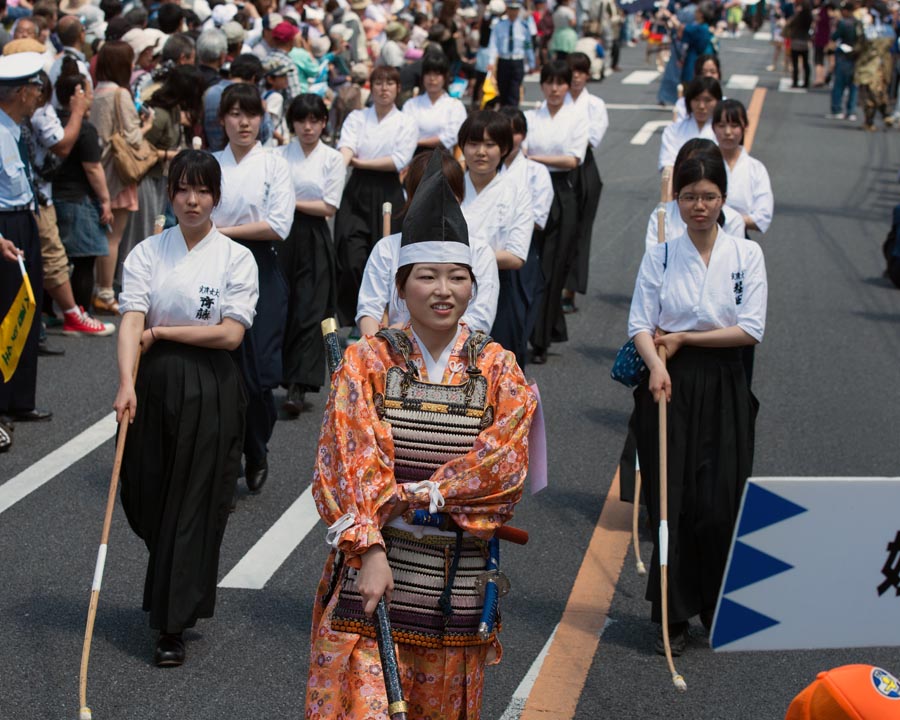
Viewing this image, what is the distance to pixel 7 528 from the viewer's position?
7.18 metres

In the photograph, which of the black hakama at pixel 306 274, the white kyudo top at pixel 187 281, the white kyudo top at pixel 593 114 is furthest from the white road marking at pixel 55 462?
the white kyudo top at pixel 593 114

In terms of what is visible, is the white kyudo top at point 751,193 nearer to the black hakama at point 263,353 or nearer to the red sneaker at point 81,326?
the black hakama at point 263,353

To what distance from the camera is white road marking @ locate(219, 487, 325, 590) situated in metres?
6.63

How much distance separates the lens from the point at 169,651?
5762 mm

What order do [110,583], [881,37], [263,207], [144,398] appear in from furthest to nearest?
[881,37], [263,207], [110,583], [144,398]

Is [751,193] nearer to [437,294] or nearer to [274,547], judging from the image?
[274,547]

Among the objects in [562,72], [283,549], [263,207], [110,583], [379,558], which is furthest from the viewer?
[562,72]

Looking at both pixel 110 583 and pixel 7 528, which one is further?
pixel 7 528

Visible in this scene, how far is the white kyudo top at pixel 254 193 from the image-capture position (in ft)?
26.2

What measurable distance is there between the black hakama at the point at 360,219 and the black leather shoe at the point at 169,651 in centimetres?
508

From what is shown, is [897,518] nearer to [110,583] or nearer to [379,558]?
[379,558]

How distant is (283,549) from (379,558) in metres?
3.31

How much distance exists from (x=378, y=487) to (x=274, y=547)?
3.33m

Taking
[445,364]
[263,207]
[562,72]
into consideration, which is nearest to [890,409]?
[562,72]
